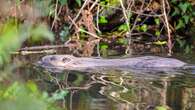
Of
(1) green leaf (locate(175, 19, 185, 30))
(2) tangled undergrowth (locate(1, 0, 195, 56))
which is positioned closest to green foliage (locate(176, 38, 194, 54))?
(2) tangled undergrowth (locate(1, 0, 195, 56))

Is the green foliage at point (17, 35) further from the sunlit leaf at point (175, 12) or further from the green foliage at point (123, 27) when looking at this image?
the sunlit leaf at point (175, 12)

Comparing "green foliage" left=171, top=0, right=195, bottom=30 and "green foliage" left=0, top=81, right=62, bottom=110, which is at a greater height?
"green foliage" left=171, top=0, right=195, bottom=30

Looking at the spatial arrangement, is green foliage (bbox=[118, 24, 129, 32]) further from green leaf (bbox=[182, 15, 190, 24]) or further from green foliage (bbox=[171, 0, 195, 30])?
green leaf (bbox=[182, 15, 190, 24])

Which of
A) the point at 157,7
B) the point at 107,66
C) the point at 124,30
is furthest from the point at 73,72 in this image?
the point at 157,7

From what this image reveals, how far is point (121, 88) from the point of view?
4.10 metres

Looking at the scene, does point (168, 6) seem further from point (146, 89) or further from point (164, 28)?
point (146, 89)

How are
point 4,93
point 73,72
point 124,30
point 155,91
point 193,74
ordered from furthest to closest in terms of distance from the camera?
point 124,30, point 73,72, point 193,74, point 155,91, point 4,93

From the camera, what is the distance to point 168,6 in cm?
726

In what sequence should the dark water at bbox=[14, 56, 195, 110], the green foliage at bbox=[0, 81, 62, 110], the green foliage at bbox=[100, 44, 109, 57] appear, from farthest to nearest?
the green foliage at bbox=[100, 44, 109, 57]
the dark water at bbox=[14, 56, 195, 110]
the green foliage at bbox=[0, 81, 62, 110]

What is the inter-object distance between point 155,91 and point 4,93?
3.07m

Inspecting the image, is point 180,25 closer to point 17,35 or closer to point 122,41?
point 122,41

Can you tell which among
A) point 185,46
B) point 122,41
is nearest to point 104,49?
point 122,41

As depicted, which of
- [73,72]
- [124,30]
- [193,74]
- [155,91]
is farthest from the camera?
[124,30]

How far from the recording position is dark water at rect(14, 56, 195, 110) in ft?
11.7
